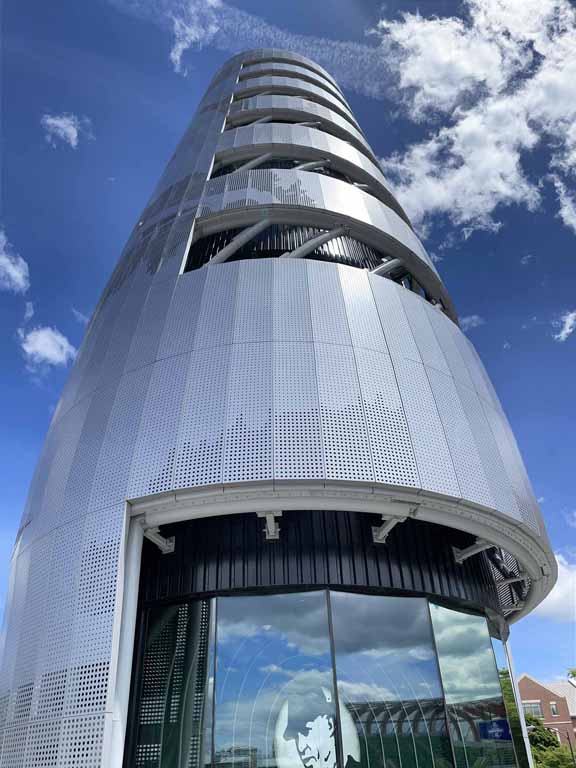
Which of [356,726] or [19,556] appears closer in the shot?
[356,726]

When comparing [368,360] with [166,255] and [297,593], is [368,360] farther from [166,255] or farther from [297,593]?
[166,255]

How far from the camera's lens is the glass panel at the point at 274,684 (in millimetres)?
9273

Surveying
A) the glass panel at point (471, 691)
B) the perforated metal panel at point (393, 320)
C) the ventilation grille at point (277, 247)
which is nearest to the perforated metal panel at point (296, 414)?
the perforated metal panel at point (393, 320)

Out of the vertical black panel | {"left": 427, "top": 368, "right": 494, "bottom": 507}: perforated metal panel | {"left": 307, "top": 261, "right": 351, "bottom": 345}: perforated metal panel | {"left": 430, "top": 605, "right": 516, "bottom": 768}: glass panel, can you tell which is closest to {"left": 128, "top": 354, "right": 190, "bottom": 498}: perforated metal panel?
the vertical black panel

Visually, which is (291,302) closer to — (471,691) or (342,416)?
(342,416)

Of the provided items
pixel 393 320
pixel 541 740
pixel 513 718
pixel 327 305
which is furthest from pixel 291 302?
pixel 541 740

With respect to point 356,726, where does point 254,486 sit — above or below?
above

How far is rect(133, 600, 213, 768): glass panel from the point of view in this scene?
31.8 feet

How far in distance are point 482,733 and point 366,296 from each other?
10.4 m

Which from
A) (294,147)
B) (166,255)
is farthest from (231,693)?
(294,147)

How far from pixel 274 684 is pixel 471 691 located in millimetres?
4593

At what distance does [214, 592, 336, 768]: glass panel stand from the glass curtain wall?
0.02 metres

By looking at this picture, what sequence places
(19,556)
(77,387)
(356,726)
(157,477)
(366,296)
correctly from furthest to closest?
(77,387) < (366,296) < (19,556) < (157,477) < (356,726)

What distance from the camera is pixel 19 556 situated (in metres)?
13.1
